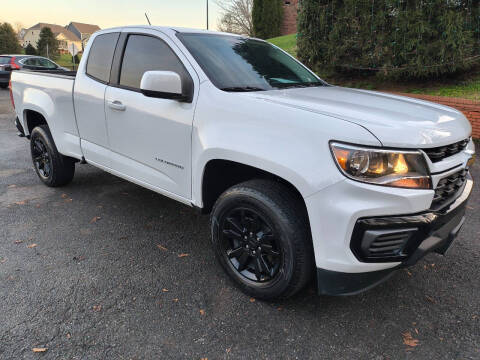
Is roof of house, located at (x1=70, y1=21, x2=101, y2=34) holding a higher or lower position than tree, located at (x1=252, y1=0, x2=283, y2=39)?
higher

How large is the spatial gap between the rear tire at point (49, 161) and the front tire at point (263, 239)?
2730 mm

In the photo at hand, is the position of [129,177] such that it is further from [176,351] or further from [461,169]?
[461,169]

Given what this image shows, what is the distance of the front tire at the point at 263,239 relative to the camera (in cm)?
232

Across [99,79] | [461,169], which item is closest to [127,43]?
[99,79]

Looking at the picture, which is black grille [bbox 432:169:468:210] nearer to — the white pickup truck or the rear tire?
the white pickup truck

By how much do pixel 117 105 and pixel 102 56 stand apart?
77 cm

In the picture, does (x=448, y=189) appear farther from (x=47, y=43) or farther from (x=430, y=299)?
(x=47, y=43)

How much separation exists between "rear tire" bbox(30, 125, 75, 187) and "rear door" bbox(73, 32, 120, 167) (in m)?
0.77

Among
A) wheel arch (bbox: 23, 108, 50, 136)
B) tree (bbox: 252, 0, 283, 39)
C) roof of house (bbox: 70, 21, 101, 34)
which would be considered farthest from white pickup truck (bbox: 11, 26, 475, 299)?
roof of house (bbox: 70, 21, 101, 34)

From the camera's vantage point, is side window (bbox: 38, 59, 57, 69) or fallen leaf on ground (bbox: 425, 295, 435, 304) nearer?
fallen leaf on ground (bbox: 425, 295, 435, 304)

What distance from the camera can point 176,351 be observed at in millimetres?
2193

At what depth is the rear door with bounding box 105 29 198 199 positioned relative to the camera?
2893 mm

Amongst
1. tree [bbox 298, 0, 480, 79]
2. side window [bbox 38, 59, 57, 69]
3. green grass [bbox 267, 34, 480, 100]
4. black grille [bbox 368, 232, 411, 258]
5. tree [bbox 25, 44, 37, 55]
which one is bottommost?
black grille [bbox 368, 232, 411, 258]

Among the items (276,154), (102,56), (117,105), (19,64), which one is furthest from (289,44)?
(276,154)
